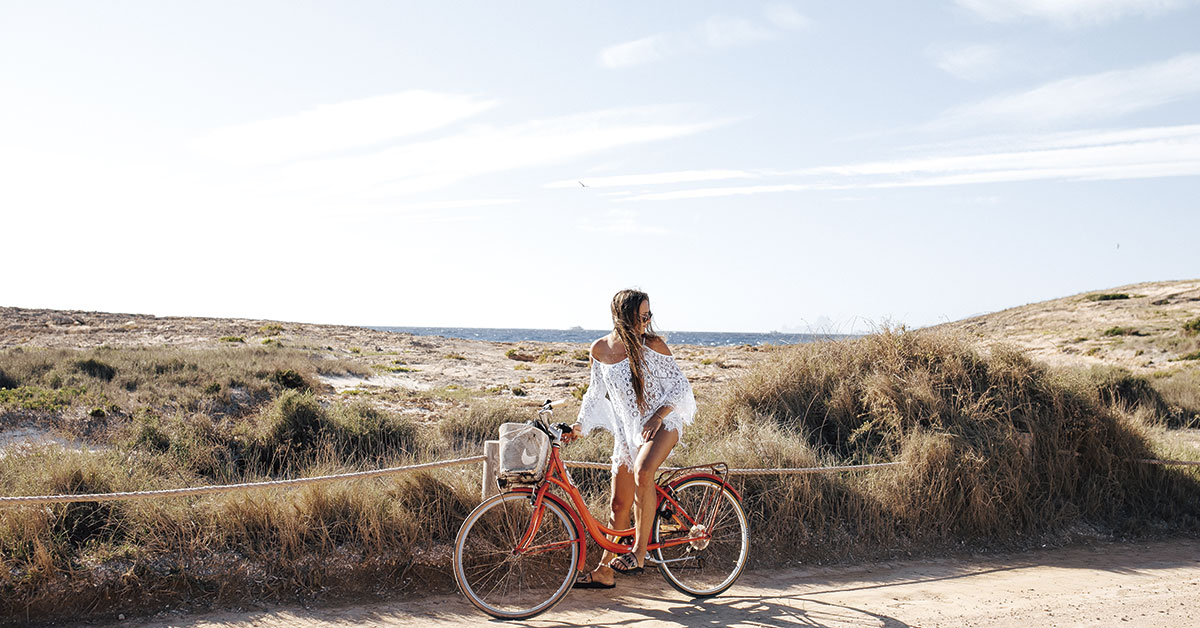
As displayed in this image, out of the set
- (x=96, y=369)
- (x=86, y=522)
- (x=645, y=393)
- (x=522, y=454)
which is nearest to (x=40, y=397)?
(x=96, y=369)

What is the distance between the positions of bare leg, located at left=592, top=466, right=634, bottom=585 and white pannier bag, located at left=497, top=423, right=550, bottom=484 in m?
0.52

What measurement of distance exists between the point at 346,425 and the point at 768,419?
23.4 ft

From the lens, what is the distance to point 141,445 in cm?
1089

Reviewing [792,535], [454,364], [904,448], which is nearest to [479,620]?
[792,535]

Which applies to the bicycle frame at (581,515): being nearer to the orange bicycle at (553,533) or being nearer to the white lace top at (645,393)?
the orange bicycle at (553,533)

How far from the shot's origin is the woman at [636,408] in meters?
4.88

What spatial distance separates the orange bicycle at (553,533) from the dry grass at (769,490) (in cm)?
46

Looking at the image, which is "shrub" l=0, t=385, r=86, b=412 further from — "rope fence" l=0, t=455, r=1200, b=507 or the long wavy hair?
the long wavy hair

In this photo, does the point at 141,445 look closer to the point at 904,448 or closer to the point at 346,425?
the point at 346,425

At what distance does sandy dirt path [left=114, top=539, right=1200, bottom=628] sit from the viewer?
16.0ft

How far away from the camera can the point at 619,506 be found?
5.09m

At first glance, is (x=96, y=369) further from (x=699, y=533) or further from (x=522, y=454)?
(x=699, y=533)

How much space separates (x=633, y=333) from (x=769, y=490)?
8.32 feet

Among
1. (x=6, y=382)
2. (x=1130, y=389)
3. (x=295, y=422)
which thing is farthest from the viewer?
(x=6, y=382)
